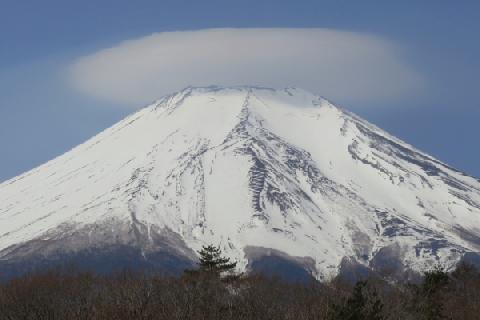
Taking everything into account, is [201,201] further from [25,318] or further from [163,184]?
[25,318]

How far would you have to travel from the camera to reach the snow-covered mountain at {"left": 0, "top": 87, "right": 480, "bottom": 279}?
134m

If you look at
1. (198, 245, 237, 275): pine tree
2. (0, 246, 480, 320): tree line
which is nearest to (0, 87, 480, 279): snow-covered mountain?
(0, 246, 480, 320): tree line

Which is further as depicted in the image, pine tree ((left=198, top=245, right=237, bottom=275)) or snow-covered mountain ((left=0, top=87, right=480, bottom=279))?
snow-covered mountain ((left=0, top=87, right=480, bottom=279))

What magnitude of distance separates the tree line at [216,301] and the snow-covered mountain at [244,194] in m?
69.3

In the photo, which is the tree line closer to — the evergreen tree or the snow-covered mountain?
the evergreen tree

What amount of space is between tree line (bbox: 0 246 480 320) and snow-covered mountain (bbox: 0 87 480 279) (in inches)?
2730

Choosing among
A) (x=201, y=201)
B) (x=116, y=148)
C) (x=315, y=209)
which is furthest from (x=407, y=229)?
(x=116, y=148)

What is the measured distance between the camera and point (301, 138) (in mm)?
175000

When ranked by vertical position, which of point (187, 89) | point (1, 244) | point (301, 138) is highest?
point (187, 89)

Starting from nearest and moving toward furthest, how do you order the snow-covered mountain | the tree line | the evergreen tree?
the tree line, the evergreen tree, the snow-covered mountain

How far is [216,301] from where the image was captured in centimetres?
3619

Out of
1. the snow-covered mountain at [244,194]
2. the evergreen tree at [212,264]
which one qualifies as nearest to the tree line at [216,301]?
the evergreen tree at [212,264]

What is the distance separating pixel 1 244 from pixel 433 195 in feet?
232

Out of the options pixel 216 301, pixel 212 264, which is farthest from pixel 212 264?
pixel 216 301
